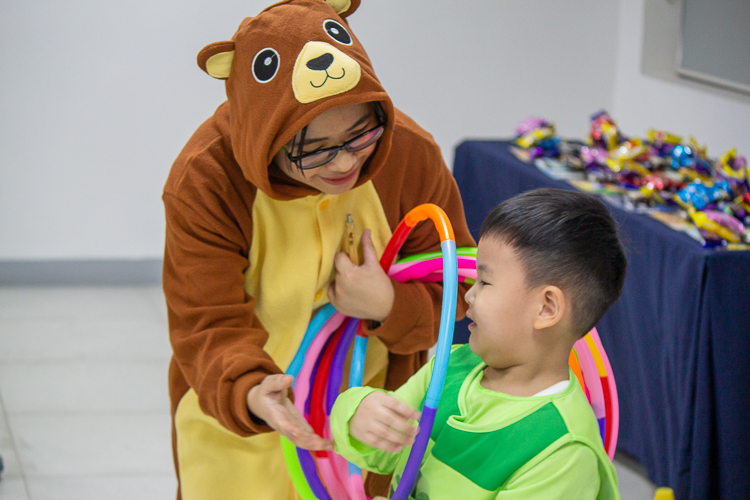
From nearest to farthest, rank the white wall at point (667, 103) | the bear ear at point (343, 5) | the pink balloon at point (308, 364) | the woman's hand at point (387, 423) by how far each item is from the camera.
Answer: the woman's hand at point (387, 423)
the bear ear at point (343, 5)
the pink balloon at point (308, 364)
the white wall at point (667, 103)

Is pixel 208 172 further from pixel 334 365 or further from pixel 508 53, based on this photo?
pixel 508 53

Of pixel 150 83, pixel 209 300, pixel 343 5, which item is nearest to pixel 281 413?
pixel 209 300

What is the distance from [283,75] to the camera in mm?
1011

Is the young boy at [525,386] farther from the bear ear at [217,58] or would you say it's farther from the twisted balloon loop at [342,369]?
the bear ear at [217,58]

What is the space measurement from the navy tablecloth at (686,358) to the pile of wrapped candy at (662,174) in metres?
0.09

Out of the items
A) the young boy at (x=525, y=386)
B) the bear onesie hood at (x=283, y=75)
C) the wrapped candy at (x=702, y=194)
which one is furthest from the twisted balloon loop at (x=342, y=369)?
the wrapped candy at (x=702, y=194)

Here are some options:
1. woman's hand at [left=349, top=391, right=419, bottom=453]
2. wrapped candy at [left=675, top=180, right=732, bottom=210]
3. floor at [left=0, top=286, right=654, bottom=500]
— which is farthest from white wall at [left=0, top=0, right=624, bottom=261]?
woman's hand at [left=349, top=391, right=419, bottom=453]

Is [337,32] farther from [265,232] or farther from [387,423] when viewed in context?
[387,423]

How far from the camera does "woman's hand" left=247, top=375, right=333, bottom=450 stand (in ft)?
3.13

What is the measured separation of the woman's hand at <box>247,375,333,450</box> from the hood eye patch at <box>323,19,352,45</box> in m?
0.49

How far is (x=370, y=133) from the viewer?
1.07 m

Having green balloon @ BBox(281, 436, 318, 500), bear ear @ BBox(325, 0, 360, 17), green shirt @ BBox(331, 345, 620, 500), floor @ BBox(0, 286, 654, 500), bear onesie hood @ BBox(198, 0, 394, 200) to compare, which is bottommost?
floor @ BBox(0, 286, 654, 500)

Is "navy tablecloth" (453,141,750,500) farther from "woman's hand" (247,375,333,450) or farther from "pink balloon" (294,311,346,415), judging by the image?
"woman's hand" (247,375,333,450)

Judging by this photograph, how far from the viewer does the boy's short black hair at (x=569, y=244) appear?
3.26 feet
